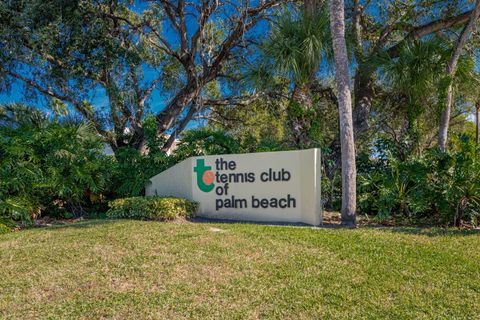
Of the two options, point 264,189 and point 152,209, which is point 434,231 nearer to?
point 264,189

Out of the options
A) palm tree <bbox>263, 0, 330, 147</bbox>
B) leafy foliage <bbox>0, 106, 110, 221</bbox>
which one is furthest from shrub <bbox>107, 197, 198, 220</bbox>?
palm tree <bbox>263, 0, 330, 147</bbox>

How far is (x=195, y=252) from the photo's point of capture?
5148 mm

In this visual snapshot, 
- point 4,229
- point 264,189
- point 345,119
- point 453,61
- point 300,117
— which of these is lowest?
point 4,229

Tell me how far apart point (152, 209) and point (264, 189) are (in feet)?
7.64

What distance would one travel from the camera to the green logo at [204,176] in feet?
27.7

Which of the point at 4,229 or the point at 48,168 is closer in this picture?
the point at 4,229

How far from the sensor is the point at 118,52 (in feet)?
33.3

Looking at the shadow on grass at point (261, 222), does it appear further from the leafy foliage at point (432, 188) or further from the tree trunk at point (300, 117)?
the tree trunk at point (300, 117)

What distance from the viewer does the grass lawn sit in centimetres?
369

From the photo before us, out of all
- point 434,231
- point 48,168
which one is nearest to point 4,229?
point 48,168

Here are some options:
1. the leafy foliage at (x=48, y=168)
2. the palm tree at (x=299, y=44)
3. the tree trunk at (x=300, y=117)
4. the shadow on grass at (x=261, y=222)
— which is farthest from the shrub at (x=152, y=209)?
the palm tree at (x=299, y=44)

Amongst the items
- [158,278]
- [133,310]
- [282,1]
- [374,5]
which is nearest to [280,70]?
[282,1]

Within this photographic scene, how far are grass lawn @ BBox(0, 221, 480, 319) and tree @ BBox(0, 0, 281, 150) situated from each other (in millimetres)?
5348

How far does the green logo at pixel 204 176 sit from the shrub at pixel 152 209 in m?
0.44
